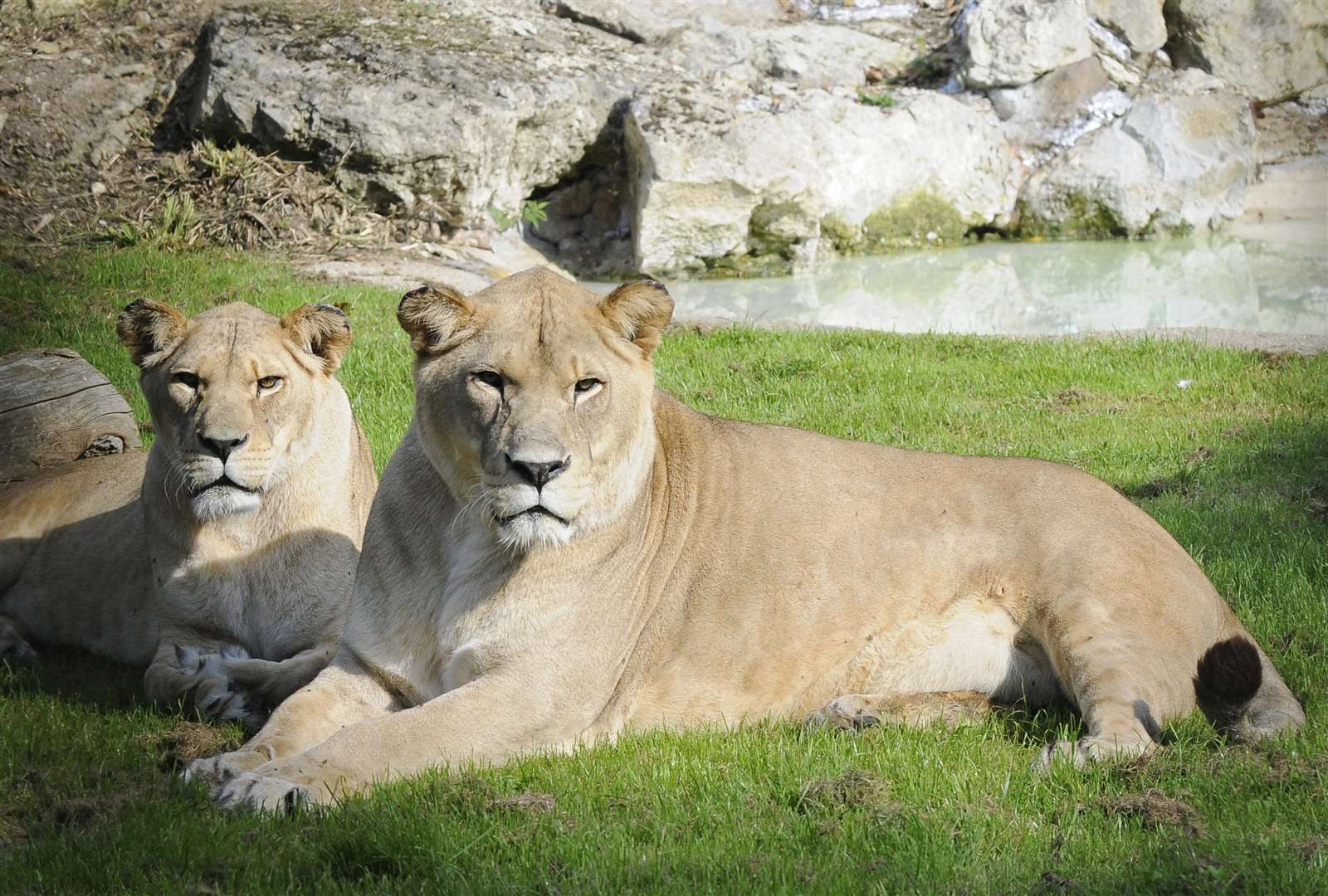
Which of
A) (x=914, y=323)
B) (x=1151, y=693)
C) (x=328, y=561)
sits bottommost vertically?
(x=914, y=323)

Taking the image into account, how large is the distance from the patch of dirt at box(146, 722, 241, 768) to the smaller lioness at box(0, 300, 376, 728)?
154 mm

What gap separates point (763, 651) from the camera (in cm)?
487

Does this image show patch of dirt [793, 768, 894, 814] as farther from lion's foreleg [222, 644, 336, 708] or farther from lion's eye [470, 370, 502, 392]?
lion's foreleg [222, 644, 336, 708]

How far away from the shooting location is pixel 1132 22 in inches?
742

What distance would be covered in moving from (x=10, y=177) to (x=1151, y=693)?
37.2 feet

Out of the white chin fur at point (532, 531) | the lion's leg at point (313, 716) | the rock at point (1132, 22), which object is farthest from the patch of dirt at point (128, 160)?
the rock at point (1132, 22)

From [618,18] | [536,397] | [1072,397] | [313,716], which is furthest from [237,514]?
[618,18]

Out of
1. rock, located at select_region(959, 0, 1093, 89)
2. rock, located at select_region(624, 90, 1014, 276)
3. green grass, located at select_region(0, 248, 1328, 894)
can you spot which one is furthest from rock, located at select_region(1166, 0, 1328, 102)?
green grass, located at select_region(0, 248, 1328, 894)

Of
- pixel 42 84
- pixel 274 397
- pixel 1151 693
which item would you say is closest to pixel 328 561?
pixel 274 397

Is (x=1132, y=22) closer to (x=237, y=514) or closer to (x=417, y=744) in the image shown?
(x=237, y=514)

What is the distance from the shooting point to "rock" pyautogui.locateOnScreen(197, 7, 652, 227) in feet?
43.9

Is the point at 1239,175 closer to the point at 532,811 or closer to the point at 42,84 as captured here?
the point at 42,84

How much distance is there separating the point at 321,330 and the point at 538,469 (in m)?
1.70

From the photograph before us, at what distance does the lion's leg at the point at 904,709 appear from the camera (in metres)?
4.79
